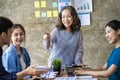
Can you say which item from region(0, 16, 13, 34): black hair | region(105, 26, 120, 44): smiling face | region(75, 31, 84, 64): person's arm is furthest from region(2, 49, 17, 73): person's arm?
region(105, 26, 120, 44): smiling face

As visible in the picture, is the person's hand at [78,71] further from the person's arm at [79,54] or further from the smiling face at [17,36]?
the smiling face at [17,36]

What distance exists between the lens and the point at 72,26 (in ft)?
9.46

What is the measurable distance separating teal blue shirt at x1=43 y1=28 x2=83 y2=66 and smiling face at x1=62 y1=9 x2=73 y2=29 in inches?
4.1

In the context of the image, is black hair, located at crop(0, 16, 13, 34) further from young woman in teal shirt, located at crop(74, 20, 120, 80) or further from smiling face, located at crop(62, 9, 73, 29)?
smiling face, located at crop(62, 9, 73, 29)

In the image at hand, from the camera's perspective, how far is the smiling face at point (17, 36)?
2.56 meters

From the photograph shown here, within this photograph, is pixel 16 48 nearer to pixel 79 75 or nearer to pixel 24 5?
pixel 79 75

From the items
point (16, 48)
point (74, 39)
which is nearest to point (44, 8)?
point (74, 39)

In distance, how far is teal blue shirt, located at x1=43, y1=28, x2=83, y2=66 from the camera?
283cm

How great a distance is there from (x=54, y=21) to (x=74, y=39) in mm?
1292

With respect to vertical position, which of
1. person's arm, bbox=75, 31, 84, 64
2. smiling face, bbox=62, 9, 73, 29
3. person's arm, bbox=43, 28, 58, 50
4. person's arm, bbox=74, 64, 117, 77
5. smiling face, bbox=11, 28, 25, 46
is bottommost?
person's arm, bbox=74, 64, 117, 77

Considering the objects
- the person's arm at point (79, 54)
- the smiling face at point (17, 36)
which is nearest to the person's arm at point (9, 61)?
the smiling face at point (17, 36)

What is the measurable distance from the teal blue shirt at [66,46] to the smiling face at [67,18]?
4.1 inches

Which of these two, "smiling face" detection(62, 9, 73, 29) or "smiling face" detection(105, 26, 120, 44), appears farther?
"smiling face" detection(62, 9, 73, 29)

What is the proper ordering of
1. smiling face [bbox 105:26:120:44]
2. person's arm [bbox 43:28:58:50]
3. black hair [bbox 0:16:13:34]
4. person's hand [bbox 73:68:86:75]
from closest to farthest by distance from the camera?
black hair [bbox 0:16:13:34] → person's hand [bbox 73:68:86:75] → smiling face [bbox 105:26:120:44] → person's arm [bbox 43:28:58:50]
